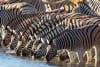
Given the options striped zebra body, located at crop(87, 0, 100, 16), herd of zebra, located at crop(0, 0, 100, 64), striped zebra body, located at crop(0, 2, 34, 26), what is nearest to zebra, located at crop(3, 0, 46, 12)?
striped zebra body, located at crop(87, 0, 100, 16)

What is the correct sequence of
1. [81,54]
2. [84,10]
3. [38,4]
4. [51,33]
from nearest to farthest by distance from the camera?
[81,54]
[51,33]
[84,10]
[38,4]

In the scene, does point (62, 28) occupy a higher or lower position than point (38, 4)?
lower

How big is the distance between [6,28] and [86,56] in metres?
6.09

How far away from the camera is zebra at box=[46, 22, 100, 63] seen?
16234 millimetres

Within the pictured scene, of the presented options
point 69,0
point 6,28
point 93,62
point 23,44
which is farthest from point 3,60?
point 69,0

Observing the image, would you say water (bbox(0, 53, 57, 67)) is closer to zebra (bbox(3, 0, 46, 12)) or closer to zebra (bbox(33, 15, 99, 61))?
zebra (bbox(33, 15, 99, 61))

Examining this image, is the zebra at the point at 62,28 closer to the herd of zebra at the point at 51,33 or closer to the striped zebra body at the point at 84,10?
the herd of zebra at the point at 51,33

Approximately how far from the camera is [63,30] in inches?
697

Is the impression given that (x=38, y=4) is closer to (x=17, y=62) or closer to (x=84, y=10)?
(x=84, y=10)

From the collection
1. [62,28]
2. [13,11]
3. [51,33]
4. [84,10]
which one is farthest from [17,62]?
[13,11]

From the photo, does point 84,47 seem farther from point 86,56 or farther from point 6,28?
point 6,28

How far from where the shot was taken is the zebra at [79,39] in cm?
1623

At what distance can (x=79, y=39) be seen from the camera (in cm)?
1673

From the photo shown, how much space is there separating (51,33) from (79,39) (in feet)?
5.10
